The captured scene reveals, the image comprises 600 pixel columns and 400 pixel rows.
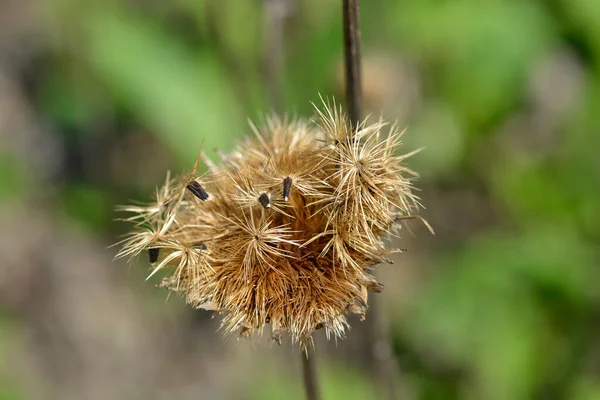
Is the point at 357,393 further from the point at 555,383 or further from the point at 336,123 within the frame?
the point at 336,123

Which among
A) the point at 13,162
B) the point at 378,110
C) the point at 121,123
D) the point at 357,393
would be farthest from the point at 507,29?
the point at 13,162

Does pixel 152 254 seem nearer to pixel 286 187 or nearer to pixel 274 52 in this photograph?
pixel 286 187

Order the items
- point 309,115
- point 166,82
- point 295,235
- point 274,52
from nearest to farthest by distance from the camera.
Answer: point 295,235 → point 274,52 → point 309,115 → point 166,82

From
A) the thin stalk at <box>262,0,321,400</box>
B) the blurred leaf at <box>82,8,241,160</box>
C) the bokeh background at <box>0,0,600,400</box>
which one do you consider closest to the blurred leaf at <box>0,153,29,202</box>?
the bokeh background at <box>0,0,600,400</box>

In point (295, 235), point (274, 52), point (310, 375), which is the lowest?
point (310, 375)

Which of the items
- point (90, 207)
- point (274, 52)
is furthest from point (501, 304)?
point (90, 207)

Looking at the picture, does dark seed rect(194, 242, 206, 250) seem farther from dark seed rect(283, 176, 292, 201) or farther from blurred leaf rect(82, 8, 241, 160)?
blurred leaf rect(82, 8, 241, 160)
